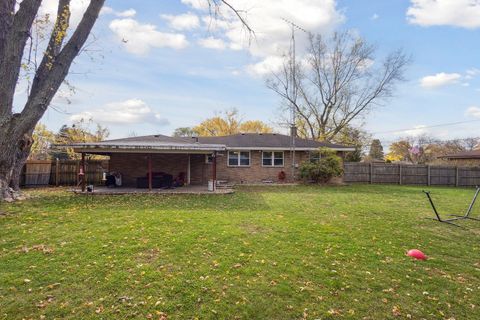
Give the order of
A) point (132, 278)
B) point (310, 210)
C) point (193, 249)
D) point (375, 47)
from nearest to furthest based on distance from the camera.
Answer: point (132, 278) → point (193, 249) → point (310, 210) → point (375, 47)

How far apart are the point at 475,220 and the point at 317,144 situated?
39.2 feet

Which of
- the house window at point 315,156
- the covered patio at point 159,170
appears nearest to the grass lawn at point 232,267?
the covered patio at point 159,170

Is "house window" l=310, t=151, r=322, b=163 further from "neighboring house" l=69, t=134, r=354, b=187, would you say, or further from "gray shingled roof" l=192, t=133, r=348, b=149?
"gray shingled roof" l=192, t=133, r=348, b=149

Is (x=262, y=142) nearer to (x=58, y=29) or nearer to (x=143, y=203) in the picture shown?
(x=143, y=203)

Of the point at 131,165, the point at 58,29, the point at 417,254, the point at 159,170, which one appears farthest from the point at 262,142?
the point at 58,29

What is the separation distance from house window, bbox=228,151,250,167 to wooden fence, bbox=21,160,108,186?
8.11m

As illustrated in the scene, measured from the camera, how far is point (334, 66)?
29.7 m

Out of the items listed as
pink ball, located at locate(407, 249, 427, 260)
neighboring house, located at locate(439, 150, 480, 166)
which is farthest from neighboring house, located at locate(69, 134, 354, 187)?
neighboring house, located at locate(439, 150, 480, 166)

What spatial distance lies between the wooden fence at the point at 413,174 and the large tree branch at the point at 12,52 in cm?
2131

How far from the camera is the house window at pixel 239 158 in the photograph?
19.4 m

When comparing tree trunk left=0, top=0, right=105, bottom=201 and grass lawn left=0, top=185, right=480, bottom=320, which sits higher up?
tree trunk left=0, top=0, right=105, bottom=201

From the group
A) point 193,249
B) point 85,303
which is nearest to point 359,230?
point 193,249

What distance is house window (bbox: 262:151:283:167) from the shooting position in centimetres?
1973

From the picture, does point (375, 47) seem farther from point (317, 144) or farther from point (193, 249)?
point (193, 249)
